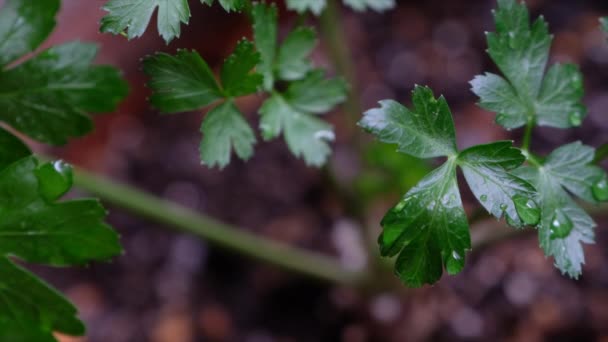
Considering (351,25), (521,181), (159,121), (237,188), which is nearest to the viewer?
(521,181)

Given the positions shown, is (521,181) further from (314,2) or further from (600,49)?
(600,49)

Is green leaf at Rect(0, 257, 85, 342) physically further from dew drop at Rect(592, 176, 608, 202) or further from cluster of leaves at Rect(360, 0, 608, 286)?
dew drop at Rect(592, 176, 608, 202)

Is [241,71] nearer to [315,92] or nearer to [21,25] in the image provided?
[315,92]

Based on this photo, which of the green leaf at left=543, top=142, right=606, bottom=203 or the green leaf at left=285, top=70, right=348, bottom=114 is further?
the green leaf at left=285, top=70, right=348, bottom=114

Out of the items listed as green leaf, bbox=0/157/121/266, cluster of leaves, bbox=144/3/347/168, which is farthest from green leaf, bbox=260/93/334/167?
green leaf, bbox=0/157/121/266

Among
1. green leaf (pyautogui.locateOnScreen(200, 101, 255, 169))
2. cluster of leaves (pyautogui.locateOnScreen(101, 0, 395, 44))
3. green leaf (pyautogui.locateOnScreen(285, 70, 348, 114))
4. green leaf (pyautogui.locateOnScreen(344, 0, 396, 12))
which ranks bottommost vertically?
green leaf (pyautogui.locateOnScreen(285, 70, 348, 114))

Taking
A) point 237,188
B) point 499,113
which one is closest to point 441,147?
point 499,113

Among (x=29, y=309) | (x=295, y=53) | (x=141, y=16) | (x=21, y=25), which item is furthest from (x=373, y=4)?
(x=29, y=309)
